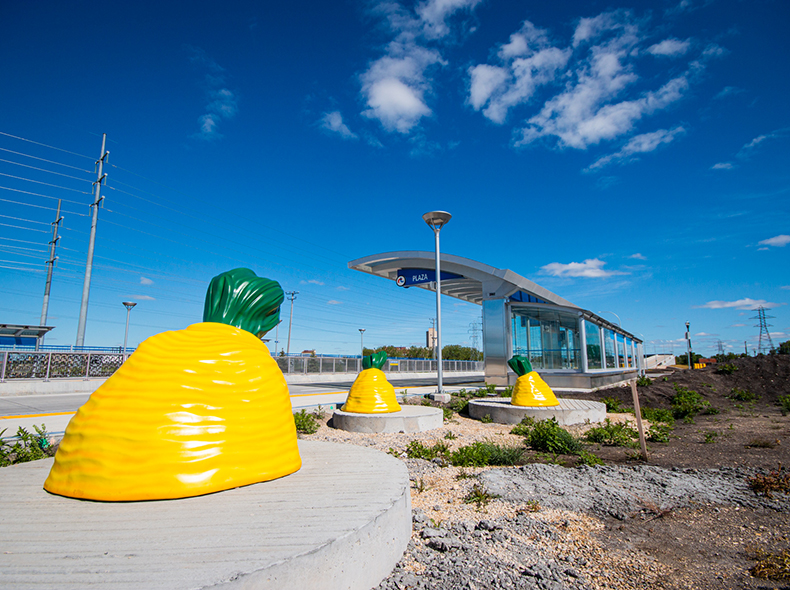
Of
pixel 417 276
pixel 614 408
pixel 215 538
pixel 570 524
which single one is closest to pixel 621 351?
pixel 417 276

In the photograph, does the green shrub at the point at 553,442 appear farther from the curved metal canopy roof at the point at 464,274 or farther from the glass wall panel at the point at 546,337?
the glass wall panel at the point at 546,337

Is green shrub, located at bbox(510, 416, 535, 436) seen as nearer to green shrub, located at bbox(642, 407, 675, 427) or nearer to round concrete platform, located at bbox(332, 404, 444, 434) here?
round concrete platform, located at bbox(332, 404, 444, 434)

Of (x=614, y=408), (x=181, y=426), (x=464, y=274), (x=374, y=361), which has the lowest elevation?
(x=614, y=408)

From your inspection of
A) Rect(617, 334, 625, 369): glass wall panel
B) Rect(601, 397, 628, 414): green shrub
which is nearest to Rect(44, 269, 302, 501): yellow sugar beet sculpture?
Rect(601, 397, 628, 414): green shrub

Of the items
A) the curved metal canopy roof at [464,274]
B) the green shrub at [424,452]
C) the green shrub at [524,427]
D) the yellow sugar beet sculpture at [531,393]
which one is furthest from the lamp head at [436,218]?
the green shrub at [424,452]

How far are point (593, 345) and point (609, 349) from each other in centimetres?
509

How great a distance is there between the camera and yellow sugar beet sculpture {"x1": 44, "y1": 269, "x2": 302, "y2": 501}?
2848mm

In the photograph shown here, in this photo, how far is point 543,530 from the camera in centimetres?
355

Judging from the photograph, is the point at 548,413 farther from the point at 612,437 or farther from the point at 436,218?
the point at 436,218

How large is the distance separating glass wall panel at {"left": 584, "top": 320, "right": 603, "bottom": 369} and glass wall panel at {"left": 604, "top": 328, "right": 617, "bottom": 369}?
1851mm

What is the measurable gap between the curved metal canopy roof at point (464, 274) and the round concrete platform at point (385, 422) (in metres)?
10.7

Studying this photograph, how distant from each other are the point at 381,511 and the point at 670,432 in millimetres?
8811

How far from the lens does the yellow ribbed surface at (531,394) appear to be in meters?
10.4

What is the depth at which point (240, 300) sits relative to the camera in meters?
3.96
